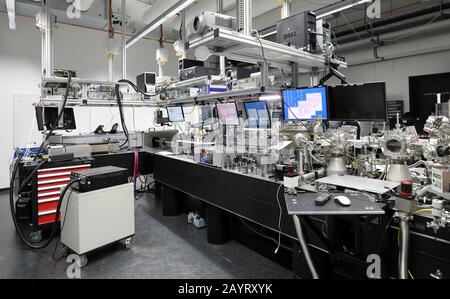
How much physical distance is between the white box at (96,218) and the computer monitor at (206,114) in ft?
4.45

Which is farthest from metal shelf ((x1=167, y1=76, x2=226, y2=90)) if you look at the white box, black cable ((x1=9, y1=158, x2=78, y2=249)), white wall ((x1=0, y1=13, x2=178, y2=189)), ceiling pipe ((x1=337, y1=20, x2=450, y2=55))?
ceiling pipe ((x1=337, y1=20, x2=450, y2=55))

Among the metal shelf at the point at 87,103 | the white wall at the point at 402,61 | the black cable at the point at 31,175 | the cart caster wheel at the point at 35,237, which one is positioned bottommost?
the cart caster wheel at the point at 35,237

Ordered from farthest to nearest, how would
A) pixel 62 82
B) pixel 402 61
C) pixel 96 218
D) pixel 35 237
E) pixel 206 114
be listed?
pixel 402 61 → pixel 206 114 → pixel 62 82 → pixel 35 237 → pixel 96 218

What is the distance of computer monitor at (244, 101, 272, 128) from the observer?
2.74 meters

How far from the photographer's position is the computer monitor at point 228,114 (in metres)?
2.96

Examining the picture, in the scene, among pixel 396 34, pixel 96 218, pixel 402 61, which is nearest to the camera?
pixel 96 218

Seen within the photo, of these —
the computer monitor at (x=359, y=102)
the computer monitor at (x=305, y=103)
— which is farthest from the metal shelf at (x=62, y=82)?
the computer monitor at (x=359, y=102)

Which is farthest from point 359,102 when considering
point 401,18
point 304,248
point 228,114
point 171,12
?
point 401,18

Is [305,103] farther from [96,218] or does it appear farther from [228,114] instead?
[96,218]

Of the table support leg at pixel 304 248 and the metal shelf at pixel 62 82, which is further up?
the metal shelf at pixel 62 82

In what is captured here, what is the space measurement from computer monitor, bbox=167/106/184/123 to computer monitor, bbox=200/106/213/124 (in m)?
0.36

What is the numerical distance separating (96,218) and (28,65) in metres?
4.53

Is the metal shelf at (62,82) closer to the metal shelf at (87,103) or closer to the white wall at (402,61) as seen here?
the metal shelf at (87,103)

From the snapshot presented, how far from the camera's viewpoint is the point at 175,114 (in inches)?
160
